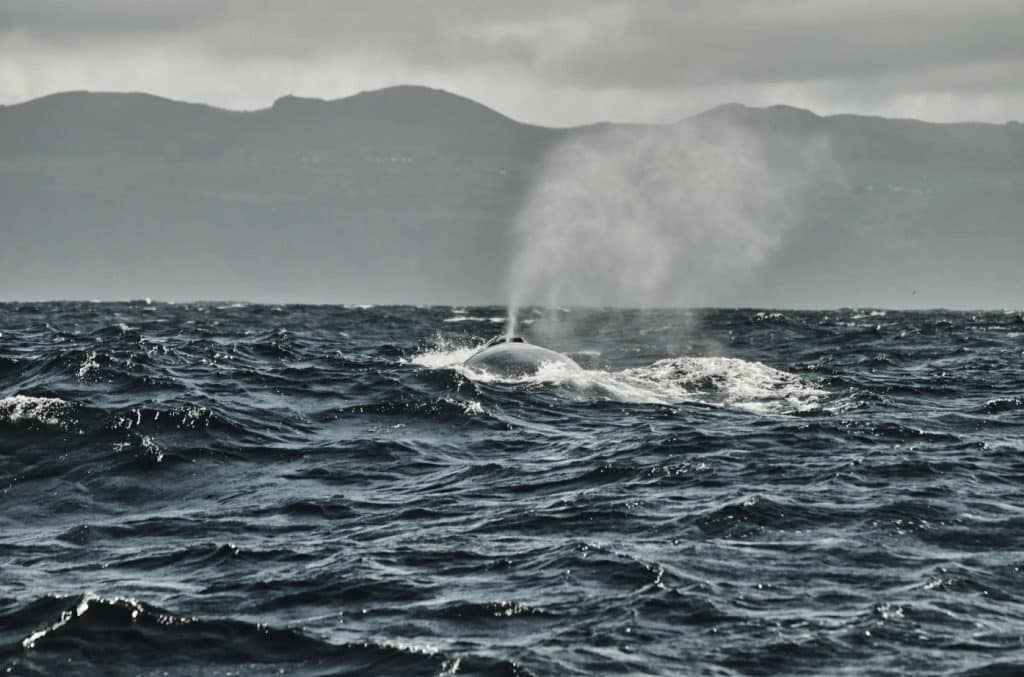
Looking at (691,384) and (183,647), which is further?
(691,384)

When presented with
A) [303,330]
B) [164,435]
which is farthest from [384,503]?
[303,330]

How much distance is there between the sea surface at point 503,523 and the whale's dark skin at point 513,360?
866 mm

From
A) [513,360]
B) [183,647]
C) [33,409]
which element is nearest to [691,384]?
[513,360]

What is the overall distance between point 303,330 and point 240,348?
746 inches

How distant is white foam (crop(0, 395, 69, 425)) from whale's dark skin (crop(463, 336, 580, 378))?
11.5 meters

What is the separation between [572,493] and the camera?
61.0 feet

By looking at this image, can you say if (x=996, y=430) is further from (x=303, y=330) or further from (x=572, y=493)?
(x=303, y=330)

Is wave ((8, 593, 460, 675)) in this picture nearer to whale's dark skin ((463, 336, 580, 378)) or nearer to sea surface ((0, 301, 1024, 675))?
sea surface ((0, 301, 1024, 675))

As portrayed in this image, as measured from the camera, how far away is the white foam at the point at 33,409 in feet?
79.0

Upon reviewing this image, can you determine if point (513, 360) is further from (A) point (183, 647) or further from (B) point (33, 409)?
(A) point (183, 647)

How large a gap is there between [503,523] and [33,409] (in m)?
11.9

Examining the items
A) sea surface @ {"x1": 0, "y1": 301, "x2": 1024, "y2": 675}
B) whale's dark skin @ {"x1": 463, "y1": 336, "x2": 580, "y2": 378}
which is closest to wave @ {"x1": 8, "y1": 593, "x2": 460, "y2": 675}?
sea surface @ {"x1": 0, "y1": 301, "x2": 1024, "y2": 675}

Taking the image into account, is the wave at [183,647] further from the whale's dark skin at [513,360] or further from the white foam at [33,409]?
the whale's dark skin at [513,360]

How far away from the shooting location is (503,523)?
16859 millimetres
